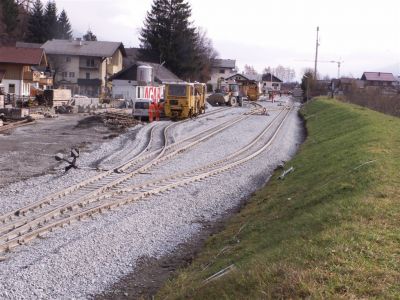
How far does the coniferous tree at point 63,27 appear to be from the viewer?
104 meters

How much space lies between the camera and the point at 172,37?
8094cm

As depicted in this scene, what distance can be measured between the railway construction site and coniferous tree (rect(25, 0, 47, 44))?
7650 cm

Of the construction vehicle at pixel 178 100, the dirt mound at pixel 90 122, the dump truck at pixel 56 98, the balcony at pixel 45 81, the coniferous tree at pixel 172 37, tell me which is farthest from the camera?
the coniferous tree at pixel 172 37

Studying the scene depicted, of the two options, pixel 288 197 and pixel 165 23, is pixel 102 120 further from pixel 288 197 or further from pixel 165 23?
pixel 165 23

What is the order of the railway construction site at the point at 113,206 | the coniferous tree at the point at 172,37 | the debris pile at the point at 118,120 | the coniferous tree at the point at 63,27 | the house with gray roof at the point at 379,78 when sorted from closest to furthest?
the railway construction site at the point at 113,206
the debris pile at the point at 118,120
the coniferous tree at the point at 172,37
the coniferous tree at the point at 63,27
the house with gray roof at the point at 379,78

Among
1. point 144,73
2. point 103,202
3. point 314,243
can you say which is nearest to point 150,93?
point 144,73

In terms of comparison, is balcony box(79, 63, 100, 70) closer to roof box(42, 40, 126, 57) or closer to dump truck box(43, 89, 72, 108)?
roof box(42, 40, 126, 57)

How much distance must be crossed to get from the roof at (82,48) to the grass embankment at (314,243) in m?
71.4

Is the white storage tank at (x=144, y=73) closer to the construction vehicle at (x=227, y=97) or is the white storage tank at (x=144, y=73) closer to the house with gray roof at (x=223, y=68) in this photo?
the construction vehicle at (x=227, y=97)

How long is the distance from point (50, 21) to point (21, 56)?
158ft

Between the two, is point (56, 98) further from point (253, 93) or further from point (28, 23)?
point (28, 23)

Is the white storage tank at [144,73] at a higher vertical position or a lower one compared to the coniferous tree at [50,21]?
lower

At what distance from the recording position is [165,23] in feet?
268

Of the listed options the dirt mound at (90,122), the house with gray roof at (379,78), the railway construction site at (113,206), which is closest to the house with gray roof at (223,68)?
the house with gray roof at (379,78)
